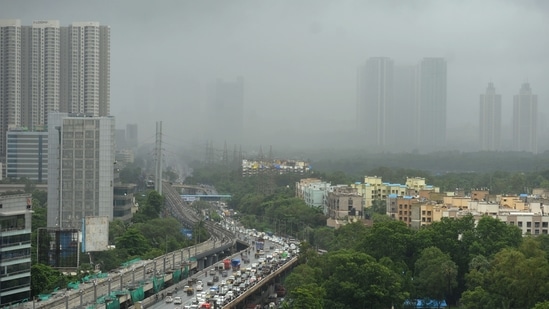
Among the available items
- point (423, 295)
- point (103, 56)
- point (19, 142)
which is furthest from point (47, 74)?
point (423, 295)

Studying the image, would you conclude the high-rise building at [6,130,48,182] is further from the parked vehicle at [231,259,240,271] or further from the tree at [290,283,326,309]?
the tree at [290,283,326,309]

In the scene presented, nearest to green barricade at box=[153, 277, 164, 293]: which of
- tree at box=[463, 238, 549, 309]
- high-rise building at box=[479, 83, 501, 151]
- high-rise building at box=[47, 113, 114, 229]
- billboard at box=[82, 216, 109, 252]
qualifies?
billboard at box=[82, 216, 109, 252]

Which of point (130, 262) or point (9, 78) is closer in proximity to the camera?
point (130, 262)

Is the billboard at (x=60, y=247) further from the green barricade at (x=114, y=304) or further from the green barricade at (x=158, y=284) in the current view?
the green barricade at (x=114, y=304)


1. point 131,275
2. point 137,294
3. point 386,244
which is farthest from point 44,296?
point 386,244

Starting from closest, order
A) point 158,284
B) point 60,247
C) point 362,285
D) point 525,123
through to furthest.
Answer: point 362,285
point 158,284
point 60,247
point 525,123

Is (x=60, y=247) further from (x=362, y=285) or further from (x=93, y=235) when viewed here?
(x=362, y=285)

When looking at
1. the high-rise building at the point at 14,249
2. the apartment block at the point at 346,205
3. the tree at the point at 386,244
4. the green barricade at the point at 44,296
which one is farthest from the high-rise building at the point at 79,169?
the high-rise building at the point at 14,249

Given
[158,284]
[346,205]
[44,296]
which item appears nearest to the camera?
[44,296]
